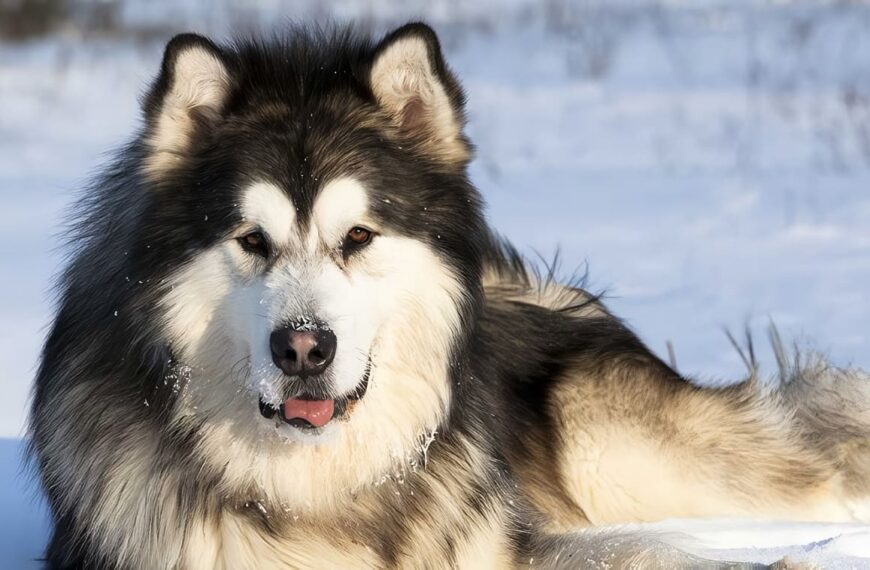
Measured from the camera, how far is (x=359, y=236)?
299 centimetres

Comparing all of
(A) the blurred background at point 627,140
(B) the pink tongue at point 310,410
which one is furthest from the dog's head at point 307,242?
(A) the blurred background at point 627,140

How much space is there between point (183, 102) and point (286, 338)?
2.38 ft

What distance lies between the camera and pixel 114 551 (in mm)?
3139

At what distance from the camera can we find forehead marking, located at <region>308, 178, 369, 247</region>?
9.66ft

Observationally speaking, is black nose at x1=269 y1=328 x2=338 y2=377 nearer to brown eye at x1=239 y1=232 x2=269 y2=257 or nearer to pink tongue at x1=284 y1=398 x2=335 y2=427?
pink tongue at x1=284 y1=398 x2=335 y2=427

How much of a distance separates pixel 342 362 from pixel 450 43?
1125cm

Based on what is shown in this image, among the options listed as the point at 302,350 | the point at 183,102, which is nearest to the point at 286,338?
the point at 302,350

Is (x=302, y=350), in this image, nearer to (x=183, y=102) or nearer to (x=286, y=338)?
(x=286, y=338)

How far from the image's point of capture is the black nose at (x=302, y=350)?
2.76 m

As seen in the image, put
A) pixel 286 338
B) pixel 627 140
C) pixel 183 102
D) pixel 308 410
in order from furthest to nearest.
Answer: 1. pixel 627 140
2. pixel 183 102
3. pixel 308 410
4. pixel 286 338

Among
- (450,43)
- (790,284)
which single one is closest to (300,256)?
(790,284)

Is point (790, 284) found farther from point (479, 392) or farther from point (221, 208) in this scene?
point (221, 208)

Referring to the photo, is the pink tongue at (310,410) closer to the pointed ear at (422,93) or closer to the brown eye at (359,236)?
the brown eye at (359,236)

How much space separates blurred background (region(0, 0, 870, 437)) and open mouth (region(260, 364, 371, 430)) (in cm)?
119
